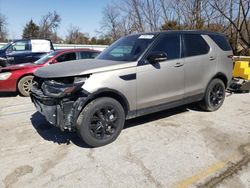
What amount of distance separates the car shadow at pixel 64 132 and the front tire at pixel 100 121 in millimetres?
261

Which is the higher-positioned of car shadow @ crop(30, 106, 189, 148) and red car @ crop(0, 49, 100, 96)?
red car @ crop(0, 49, 100, 96)

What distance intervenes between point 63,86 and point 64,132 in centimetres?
126

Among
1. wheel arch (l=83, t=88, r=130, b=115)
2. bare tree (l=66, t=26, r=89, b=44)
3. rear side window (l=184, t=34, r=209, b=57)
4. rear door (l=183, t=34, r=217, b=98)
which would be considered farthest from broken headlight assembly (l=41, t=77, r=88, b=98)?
bare tree (l=66, t=26, r=89, b=44)

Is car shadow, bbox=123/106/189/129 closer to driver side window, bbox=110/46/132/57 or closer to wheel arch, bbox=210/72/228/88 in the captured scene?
wheel arch, bbox=210/72/228/88

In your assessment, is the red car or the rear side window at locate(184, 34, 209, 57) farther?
the red car

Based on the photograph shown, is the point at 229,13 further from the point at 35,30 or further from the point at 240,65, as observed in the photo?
the point at 35,30

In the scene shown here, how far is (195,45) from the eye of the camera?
5.39 metres

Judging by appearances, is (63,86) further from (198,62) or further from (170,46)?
(198,62)

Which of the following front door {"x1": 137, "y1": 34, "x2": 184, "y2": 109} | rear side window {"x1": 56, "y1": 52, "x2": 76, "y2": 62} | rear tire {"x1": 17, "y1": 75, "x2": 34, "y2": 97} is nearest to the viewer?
front door {"x1": 137, "y1": 34, "x2": 184, "y2": 109}

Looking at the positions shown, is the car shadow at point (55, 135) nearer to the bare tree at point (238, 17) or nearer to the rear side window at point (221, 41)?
the rear side window at point (221, 41)

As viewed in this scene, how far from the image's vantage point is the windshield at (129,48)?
4.62 m

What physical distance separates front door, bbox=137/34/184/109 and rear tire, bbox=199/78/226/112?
93cm

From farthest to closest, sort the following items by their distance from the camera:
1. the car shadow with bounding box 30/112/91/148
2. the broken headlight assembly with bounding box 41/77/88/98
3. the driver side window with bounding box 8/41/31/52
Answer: the driver side window with bounding box 8/41/31/52 → the car shadow with bounding box 30/112/91/148 → the broken headlight assembly with bounding box 41/77/88/98

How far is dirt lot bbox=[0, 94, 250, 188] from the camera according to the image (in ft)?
10.5
